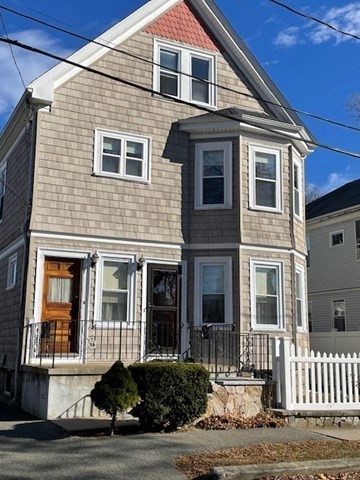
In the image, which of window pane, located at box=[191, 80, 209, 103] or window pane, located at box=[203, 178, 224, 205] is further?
window pane, located at box=[191, 80, 209, 103]

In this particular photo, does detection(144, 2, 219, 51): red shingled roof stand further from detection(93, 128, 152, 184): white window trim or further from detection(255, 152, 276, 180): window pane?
detection(255, 152, 276, 180): window pane

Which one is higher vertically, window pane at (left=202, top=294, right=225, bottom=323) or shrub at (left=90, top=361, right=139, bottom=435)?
window pane at (left=202, top=294, right=225, bottom=323)

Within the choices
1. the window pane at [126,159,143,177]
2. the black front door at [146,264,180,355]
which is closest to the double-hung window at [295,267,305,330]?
the black front door at [146,264,180,355]

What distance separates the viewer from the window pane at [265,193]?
1429 cm

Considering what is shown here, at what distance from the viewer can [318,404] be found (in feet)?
34.5

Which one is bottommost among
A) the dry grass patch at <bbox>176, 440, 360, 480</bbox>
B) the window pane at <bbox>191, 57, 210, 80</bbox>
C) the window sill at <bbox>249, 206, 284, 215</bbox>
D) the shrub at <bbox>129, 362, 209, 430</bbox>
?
the dry grass patch at <bbox>176, 440, 360, 480</bbox>

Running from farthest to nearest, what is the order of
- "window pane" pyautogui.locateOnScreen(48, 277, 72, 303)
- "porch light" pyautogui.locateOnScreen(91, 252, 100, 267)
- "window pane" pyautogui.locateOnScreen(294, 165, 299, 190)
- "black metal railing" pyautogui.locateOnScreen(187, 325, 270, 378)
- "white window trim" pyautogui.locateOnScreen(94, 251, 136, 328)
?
"window pane" pyautogui.locateOnScreen(294, 165, 299, 190)
"black metal railing" pyautogui.locateOnScreen(187, 325, 270, 378)
"porch light" pyautogui.locateOnScreen(91, 252, 100, 267)
"white window trim" pyautogui.locateOnScreen(94, 251, 136, 328)
"window pane" pyautogui.locateOnScreen(48, 277, 72, 303)

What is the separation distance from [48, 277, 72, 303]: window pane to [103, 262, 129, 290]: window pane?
32.4 inches

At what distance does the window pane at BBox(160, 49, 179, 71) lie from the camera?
14.7 m

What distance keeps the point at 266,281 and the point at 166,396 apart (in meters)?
5.85

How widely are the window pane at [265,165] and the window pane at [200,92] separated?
2187mm

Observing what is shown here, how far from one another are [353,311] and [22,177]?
17.0m

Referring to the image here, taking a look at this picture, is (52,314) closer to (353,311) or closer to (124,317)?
(124,317)

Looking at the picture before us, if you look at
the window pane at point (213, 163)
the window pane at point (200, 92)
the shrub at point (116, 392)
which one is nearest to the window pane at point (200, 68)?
the window pane at point (200, 92)
